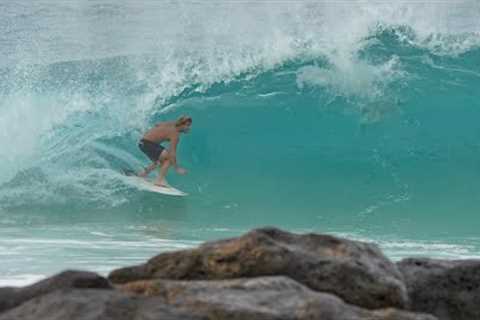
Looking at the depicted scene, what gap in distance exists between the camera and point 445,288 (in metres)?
5.05

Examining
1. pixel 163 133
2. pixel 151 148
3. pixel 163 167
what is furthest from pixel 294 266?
pixel 151 148

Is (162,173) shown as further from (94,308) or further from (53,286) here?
(94,308)

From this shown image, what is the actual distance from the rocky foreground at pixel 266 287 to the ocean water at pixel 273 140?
233 inches

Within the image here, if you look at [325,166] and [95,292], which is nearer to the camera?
[95,292]

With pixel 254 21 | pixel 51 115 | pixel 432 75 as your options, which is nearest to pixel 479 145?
pixel 432 75

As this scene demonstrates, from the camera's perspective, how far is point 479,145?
17922 mm

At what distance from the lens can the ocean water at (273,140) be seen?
13539mm

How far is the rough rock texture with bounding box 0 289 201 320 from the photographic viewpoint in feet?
12.2

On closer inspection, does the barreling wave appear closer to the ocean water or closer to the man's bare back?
the ocean water

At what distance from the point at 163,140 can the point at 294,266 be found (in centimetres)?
1003

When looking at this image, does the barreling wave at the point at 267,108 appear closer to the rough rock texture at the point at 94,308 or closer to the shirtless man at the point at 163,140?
the shirtless man at the point at 163,140

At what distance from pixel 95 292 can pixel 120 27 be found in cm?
2725

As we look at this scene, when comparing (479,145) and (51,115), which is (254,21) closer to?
(51,115)

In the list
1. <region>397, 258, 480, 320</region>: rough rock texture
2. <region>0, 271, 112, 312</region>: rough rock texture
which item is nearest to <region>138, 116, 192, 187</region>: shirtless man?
<region>397, 258, 480, 320</region>: rough rock texture
